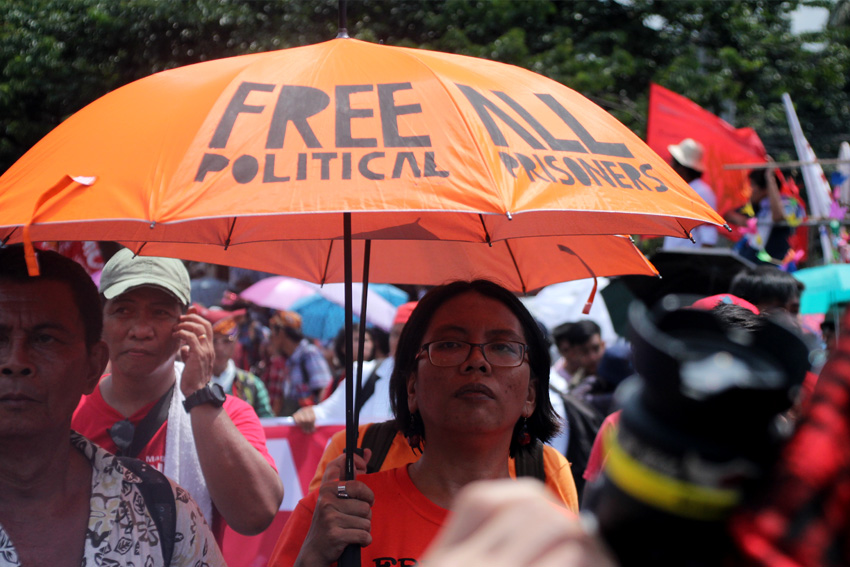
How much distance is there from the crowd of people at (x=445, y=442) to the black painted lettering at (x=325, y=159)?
2.63 feet

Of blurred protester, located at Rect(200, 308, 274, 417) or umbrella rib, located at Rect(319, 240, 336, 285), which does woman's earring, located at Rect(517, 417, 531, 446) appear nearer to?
umbrella rib, located at Rect(319, 240, 336, 285)

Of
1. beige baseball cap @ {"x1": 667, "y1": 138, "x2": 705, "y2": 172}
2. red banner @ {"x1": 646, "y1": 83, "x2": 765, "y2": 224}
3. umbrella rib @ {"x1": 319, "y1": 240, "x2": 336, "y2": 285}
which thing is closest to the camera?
umbrella rib @ {"x1": 319, "y1": 240, "x2": 336, "y2": 285}

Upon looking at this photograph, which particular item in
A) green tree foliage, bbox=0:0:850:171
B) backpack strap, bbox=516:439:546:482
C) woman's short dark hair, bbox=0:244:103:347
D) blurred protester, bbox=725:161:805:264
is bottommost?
backpack strap, bbox=516:439:546:482

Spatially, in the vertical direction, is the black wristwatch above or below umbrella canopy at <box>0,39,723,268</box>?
below

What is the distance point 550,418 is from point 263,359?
346 inches

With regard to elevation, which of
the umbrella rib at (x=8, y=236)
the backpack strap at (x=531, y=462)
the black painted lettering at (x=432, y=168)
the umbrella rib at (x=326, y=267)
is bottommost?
the backpack strap at (x=531, y=462)

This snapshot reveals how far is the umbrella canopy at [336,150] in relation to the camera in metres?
1.84

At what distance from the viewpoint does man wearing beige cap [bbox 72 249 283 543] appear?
2883 millimetres

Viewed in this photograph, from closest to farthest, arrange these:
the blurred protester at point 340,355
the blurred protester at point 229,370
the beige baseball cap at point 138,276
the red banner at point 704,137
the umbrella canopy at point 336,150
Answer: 1. the umbrella canopy at point 336,150
2. the beige baseball cap at point 138,276
3. the blurred protester at point 229,370
4. the red banner at point 704,137
5. the blurred protester at point 340,355

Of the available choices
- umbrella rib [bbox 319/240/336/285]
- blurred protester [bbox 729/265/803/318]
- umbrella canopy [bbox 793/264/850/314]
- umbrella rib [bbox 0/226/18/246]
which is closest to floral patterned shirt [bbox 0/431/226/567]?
umbrella rib [bbox 0/226/18/246]

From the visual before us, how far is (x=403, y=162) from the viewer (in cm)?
189

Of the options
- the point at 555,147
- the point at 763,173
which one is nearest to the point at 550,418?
the point at 555,147

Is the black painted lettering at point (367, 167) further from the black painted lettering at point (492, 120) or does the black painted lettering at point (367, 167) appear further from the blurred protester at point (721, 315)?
the blurred protester at point (721, 315)

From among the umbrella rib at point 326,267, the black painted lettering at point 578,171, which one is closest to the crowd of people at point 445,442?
the umbrella rib at point 326,267
